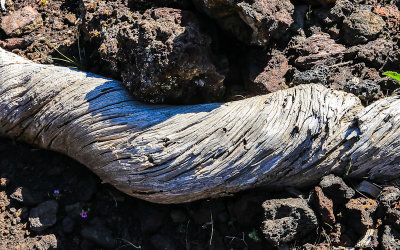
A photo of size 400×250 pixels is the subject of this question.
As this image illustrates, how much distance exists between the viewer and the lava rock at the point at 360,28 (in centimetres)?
512

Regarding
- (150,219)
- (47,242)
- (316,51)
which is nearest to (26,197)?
(47,242)

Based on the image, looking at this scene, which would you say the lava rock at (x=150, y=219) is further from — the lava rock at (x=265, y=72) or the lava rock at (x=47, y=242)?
the lava rock at (x=265, y=72)

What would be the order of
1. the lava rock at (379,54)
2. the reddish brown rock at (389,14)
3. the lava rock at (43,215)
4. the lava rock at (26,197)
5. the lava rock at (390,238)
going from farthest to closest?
the reddish brown rock at (389,14) < the lava rock at (379,54) < the lava rock at (26,197) < the lava rock at (43,215) < the lava rock at (390,238)

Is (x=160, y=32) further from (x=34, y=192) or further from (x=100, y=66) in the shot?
(x=34, y=192)

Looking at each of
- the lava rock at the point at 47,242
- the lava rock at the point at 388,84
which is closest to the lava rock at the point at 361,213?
the lava rock at the point at 388,84

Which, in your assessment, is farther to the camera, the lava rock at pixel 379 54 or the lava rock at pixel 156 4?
the lava rock at pixel 379 54

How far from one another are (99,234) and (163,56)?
1907 millimetres

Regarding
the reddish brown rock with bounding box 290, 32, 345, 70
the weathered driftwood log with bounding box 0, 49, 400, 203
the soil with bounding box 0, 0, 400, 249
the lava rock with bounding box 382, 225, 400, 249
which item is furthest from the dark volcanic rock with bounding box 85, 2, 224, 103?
the lava rock with bounding box 382, 225, 400, 249

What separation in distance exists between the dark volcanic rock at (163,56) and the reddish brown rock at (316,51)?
990mm

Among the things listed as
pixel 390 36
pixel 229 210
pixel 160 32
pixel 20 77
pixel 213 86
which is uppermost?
pixel 390 36

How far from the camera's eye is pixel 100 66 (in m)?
5.31

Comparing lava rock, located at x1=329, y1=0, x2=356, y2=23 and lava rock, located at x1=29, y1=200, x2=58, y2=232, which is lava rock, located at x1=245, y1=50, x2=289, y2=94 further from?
lava rock, located at x1=29, y1=200, x2=58, y2=232

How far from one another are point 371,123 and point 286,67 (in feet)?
3.71

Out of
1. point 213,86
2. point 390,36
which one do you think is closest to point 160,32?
point 213,86
